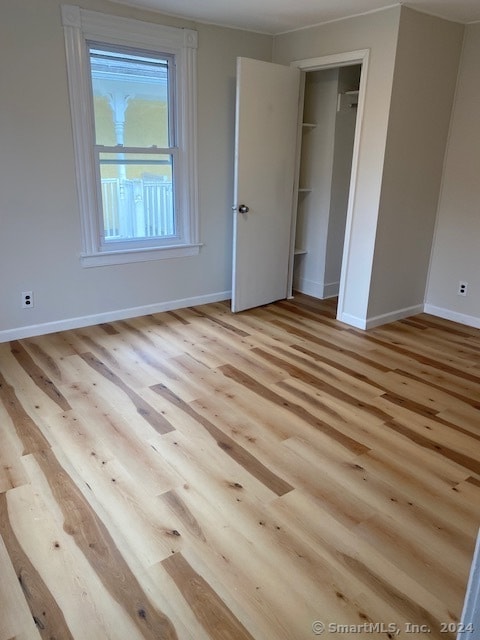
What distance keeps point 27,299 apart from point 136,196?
3.91 ft

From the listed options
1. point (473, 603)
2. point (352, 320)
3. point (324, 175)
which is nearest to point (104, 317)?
point (352, 320)

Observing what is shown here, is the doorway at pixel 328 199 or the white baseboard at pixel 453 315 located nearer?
the doorway at pixel 328 199

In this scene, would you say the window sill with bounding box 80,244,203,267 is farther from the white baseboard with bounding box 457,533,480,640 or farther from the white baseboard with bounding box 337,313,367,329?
the white baseboard with bounding box 457,533,480,640

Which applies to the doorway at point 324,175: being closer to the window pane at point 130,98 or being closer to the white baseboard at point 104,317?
the white baseboard at point 104,317

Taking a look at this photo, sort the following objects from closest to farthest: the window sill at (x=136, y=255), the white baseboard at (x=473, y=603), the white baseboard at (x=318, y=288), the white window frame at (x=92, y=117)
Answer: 1. the white baseboard at (x=473, y=603)
2. the white window frame at (x=92, y=117)
3. the window sill at (x=136, y=255)
4. the white baseboard at (x=318, y=288)

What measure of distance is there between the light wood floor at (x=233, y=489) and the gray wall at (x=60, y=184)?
0.46 metres

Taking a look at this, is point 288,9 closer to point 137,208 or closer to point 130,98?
point 130,98

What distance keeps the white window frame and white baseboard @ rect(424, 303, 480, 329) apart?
224 cm

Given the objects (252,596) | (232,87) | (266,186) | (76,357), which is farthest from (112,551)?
(232,87)

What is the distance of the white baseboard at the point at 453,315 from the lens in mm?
4129

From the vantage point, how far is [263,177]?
4.10 m

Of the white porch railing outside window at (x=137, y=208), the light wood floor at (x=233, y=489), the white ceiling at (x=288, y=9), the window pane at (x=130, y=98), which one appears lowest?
the light wood floor at (x=233, y=489)

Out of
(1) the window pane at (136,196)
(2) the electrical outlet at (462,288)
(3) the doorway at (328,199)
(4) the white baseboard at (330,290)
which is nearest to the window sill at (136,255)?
(1) the window pane at (136,196)

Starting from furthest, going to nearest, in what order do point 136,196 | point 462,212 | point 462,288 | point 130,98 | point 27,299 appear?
point 462,288, point 462,212, point 136,196, point 130,98, point 27,299
